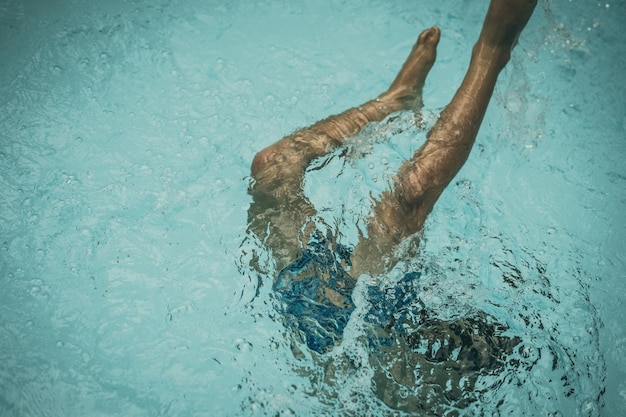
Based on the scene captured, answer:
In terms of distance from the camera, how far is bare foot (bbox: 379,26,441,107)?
68.8 inches

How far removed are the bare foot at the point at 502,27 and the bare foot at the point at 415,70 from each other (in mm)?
217

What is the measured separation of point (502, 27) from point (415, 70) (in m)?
→ 0.34

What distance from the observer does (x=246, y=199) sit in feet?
6.72

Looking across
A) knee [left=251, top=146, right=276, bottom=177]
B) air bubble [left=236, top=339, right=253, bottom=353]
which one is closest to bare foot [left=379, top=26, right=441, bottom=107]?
knee [left=251, top=146, right=276, bottom=177]

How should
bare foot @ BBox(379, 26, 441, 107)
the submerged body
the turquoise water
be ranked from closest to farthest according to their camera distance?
the submerged body < the turquoise water < bare foot @ BBox(379, 26, 441, 107)

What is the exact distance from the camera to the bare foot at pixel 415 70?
1747 millimetres

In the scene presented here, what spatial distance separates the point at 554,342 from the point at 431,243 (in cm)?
55

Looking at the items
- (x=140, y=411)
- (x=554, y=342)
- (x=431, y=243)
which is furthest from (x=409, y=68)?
(x=140, y=411)

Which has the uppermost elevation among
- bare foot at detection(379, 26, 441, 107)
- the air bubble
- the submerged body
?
bare foot at detection(379, 26, 441, 107)

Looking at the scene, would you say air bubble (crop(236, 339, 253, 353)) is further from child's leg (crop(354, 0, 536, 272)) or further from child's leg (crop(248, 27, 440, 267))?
child's leg (crop(354, 0, 536, 272))

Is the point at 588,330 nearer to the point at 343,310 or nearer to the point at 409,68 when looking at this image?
the point at 343,310

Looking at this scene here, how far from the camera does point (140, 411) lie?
5.15ft

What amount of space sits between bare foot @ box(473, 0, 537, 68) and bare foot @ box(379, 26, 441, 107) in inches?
8.5

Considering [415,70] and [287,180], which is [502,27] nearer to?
[415,70]
